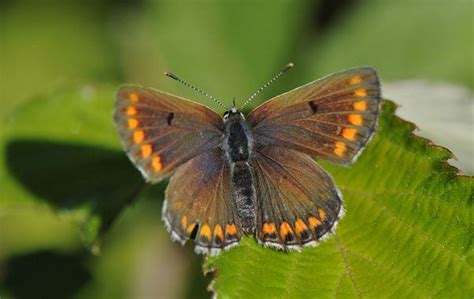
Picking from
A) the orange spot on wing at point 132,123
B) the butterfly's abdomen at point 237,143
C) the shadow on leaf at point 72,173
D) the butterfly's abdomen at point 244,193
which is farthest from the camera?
the shadow on leaf at point 72,173

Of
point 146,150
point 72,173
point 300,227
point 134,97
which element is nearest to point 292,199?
point 300,227

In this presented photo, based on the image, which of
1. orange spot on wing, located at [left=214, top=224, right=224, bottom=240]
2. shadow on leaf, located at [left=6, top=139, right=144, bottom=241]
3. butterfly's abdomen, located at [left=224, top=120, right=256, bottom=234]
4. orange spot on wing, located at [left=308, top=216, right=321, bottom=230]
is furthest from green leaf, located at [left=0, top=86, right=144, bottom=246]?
orange spot on wing, located at [left=308, top=216, right=321, bottom=230]

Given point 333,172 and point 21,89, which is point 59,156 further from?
point 21,89

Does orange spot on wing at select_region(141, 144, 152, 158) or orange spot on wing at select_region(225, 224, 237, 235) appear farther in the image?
orange spot on wing at select_region(141, 144, 152, 158)

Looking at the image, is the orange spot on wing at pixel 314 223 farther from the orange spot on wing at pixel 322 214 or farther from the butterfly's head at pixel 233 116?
the butterfly's head at pixel 233 116

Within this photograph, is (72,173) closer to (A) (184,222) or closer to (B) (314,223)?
(A) (184,222)

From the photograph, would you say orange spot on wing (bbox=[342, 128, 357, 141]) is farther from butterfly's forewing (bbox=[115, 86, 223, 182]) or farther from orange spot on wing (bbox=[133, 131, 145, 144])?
orange spot on wing (bbox=[133, 131, 145, 144])

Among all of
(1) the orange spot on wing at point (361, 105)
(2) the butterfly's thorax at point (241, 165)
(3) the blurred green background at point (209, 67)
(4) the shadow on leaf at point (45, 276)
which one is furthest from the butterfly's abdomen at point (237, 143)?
(4) the shadow on leaf at point (45, 276)

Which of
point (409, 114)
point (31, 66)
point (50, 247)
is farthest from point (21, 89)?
point (409, 114)
